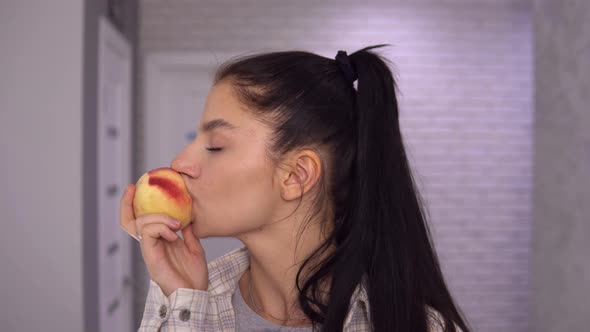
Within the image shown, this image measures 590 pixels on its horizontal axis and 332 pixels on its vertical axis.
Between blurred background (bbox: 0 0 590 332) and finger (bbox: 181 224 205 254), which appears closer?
finger (bbox: 181 224 205 254)

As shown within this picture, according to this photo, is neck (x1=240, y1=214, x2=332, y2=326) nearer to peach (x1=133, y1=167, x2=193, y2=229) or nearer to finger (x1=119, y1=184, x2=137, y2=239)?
peach (x1=133, y1=167, x2=193, y2=229)

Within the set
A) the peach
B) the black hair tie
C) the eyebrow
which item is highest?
the black hair tie

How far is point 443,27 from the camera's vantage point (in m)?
3.96

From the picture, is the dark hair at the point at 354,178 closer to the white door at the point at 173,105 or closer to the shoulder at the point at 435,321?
the shoulder at the point at 435,321

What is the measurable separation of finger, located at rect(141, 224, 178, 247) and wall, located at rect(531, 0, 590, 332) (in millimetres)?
2087

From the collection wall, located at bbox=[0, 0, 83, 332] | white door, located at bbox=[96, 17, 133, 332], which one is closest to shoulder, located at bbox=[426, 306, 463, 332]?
wall, located at bbox=[0, 0, 83, 332]

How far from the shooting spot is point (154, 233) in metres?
1.09

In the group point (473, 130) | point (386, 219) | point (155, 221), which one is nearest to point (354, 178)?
point (386, 219)

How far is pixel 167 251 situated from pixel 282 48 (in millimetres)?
2961

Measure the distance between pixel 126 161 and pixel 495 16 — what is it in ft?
10.2

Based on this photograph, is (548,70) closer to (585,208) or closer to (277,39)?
(585,208)

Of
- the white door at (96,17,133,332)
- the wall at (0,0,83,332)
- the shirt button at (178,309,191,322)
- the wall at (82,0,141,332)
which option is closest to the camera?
the shirt button at (178,309,191,322)

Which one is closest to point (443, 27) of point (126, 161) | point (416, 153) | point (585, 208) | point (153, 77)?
point (416, 153)

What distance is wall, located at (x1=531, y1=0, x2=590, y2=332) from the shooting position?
7.82ft
